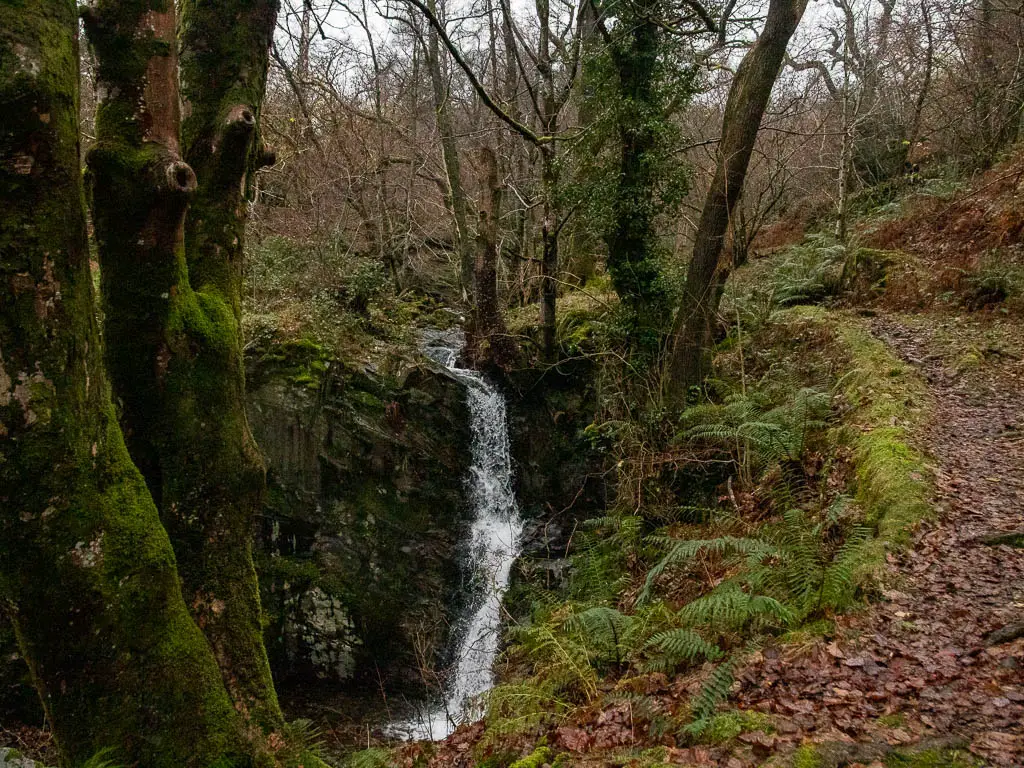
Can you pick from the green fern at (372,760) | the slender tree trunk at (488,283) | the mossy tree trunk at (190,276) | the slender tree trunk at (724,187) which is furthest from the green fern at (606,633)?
the slender tree trunk at (488,283)

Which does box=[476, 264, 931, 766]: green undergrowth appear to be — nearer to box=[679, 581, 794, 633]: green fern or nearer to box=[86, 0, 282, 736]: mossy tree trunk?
box=[679, 581, 794, 633]: green fern

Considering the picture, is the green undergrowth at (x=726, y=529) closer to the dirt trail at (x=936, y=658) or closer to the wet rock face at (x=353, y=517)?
the dirt trail at (x=936, y=658)

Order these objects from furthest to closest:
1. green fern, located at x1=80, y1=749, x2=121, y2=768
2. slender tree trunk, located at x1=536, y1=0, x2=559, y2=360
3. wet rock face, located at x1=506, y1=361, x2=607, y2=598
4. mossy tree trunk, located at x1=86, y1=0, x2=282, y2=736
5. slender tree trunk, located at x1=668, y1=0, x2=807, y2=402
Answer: wet rock face, located at x1=506, y1=361, x2=607, y2=598, slender tree trunk, located at x1=536, y1=0, x2=559, y2=360, slender tree trunk, located at x1=668, y1=0, x2=807, y2=402, mossy tree trunk, located at x1=86, y1=0, x2=282, y2=736, green fern, located at x1=80, y1=749, x2=121, y2=768

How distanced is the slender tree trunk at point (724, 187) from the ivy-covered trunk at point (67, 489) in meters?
7.23

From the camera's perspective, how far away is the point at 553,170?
33.2 ft

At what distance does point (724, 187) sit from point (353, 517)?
7.79 m

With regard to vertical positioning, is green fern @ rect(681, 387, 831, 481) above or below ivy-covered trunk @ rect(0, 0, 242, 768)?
below

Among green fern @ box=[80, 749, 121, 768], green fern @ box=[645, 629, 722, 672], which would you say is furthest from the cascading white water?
green fern @ box=[80, 749, 121, 768]

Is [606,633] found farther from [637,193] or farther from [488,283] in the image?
[488,283]

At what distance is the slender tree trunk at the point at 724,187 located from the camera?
7.40 meters

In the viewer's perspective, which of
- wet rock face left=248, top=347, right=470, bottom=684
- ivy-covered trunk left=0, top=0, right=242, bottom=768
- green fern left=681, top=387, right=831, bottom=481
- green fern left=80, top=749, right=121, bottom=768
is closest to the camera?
ivy-covered trunk left=0, top=0, right=242, bottom=768

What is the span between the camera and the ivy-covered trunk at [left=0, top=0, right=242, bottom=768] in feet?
7.93

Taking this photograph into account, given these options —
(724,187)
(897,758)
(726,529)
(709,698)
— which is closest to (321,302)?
(724,187)

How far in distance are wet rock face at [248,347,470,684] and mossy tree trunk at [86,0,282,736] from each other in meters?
6.22
